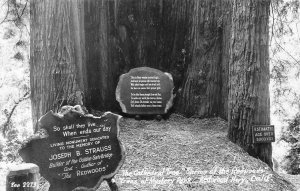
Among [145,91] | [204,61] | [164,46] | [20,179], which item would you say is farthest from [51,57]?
[204,61]

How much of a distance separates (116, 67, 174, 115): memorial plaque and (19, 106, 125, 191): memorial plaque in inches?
117

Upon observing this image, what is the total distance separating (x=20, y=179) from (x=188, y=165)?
2.62 metres

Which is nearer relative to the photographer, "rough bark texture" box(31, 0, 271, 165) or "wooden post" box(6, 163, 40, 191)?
"wooden post" box(6, 163, 40, 191)

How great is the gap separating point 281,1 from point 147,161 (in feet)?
15.7

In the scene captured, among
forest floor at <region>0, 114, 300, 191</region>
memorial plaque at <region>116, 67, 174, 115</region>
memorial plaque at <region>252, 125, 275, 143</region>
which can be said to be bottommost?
forest floor at <region>0, 114, 300, 191</region>

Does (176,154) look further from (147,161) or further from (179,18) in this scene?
(179,18)

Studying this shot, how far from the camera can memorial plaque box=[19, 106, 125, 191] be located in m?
4.00

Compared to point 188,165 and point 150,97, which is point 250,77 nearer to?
point 188,165

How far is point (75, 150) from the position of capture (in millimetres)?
4125

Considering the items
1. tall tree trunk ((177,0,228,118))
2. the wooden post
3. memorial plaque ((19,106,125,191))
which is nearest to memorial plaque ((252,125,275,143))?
tall tree trunk ((177,0,228,118))

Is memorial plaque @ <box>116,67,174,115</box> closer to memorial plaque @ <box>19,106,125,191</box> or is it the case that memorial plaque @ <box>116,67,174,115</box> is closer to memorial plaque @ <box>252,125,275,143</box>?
memorial plaque @ <box>252,125,275,143</box>

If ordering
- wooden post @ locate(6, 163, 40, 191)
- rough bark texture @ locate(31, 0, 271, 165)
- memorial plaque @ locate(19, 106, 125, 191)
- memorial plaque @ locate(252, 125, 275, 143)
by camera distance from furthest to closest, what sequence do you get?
rough bark texture @ locate(31, 0, 271, 165)
memorial plaque @ locate(252, 125, 275, 143)
memorial plaque @ locate(19, 106, 125, 191)
wooden post @ locate(6, 163, 40, 191)

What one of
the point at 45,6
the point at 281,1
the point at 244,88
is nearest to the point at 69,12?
the point at 45,6

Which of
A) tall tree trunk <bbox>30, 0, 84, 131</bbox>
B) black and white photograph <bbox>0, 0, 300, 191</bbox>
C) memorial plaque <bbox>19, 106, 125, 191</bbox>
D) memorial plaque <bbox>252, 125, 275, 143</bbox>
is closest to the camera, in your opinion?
memorial plaque <bbox>19, 106, 125, 191</bbox>
